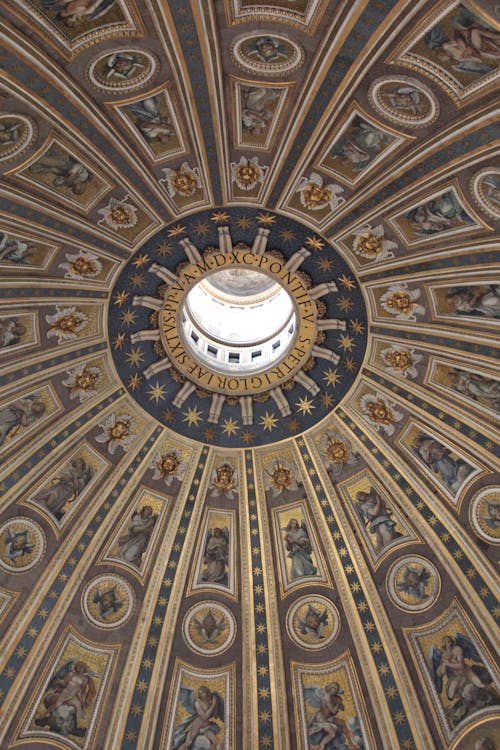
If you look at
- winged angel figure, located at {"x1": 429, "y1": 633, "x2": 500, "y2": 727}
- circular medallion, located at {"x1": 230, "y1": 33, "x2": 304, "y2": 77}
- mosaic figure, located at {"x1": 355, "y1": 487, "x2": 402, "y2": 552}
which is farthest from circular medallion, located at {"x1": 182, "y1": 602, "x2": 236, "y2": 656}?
circular medallion, located at {"x1": 230, "y1": 33, "x2": 304, "y2": 77}

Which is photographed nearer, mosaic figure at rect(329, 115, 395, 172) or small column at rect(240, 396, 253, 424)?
mosaic figure at rect(329, 115, 395, 172)

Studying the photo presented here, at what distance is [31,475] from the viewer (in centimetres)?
1958

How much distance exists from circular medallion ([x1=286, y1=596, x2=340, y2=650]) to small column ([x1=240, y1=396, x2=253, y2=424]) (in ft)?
17.8

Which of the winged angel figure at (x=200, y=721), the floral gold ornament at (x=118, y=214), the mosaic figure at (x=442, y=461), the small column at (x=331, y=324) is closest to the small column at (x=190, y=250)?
the floral gold ornament at (x=118, y=214)

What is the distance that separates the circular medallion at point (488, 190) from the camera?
14742mm

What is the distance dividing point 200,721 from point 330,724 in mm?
3579

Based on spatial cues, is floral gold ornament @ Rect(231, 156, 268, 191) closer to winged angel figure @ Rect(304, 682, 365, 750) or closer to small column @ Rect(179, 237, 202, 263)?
small column @ Rect(179, 237, 202, 263)

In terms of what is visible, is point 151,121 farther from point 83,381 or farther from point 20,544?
point 20,544

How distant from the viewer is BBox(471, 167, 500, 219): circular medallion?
1474 centimetres

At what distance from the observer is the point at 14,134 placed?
14570 millimetres

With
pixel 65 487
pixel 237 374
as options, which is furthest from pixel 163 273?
pixel 65 487

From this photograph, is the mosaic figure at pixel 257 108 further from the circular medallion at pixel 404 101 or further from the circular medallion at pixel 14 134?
the circular medallion at pixel 14 134

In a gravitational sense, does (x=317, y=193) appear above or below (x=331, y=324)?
below

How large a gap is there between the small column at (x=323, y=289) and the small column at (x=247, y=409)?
385cm
